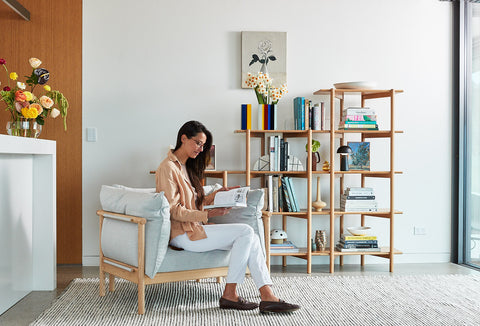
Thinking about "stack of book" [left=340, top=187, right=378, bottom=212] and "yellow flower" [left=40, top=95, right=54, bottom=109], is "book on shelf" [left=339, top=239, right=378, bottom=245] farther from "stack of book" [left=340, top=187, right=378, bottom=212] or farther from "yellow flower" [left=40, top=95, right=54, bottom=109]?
"yellow flower" [left=40, top=95, right=54, bottom=109]

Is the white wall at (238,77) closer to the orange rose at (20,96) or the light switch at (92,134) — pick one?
the light switch at (92,134)

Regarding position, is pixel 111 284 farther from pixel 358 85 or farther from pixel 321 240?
pixel 358 85

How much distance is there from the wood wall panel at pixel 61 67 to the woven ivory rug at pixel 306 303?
84 centimetres

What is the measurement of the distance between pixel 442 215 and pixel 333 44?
1.94 metres

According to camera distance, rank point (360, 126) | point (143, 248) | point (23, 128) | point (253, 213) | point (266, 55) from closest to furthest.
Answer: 1. point (143, 248)
2. point (23, 128)
3. point (253, 213)
4. point (360, 126)
5. point (266, 55)

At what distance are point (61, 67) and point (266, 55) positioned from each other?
6.11 ft

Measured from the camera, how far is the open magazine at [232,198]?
130 inches

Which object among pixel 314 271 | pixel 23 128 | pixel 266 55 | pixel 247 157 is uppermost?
pixel 266 55

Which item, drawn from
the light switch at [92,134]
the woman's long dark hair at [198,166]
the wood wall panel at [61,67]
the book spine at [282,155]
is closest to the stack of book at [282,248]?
the book spine at [282,155]

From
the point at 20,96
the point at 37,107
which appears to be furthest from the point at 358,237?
the point at 20,96

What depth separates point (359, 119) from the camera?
4727mm

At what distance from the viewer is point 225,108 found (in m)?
4.98

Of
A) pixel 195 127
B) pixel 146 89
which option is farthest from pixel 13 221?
pixel 146 89

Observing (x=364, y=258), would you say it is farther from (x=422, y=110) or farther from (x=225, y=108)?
(x=225, y=108)
